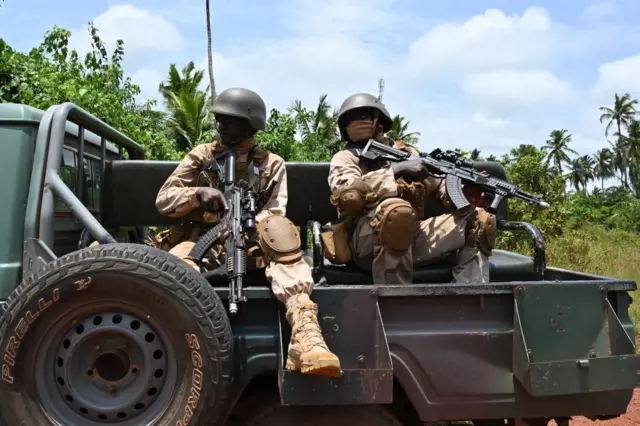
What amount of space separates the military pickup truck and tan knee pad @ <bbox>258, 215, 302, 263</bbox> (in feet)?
0.86

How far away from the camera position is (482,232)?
3598 mm

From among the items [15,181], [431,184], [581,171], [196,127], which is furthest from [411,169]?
[581,171]

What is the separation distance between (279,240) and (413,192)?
3.83 feet

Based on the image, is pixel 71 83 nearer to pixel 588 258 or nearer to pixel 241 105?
pixel 241 105

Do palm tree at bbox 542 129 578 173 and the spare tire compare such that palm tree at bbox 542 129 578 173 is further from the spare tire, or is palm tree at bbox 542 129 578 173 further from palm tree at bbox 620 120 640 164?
the spare tire

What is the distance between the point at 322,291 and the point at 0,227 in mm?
1475

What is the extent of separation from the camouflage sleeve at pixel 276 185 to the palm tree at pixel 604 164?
61834 mm

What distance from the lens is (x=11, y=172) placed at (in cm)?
293

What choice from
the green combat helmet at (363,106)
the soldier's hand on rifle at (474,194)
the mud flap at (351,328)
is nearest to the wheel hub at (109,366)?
the mud flap at (351,328)

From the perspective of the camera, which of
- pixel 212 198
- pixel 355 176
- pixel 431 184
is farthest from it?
pixel 431 184

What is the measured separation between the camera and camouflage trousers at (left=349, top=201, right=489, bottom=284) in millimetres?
3471

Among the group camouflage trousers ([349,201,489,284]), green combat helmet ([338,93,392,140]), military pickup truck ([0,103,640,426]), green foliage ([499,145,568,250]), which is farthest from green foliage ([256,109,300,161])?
military pickup truck ([0,103,640,426])

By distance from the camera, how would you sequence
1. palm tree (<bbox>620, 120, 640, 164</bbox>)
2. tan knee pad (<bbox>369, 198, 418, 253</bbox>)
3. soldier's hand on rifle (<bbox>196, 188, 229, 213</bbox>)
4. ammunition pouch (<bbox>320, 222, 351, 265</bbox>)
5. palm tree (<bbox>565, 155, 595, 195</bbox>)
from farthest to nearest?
palm tree (<bbox>565, 155, 595, 195</bbox>) < palm tree (<bbox>620, 120, 640, 164</bbox>) < ammunition pouch (<bbox>320, 222, 351, 265</bbox>) < soldier's hand on rifle (<bbox>196, 188, 229, 213</bbox>) < tan knee pad (<bbox>369, 198, 418, 253</bbox>)

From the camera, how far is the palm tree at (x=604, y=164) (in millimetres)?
60344
